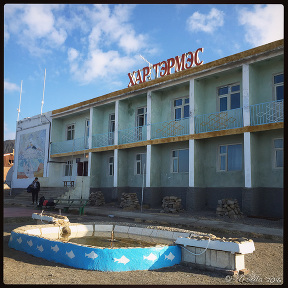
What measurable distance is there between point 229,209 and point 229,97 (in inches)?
237

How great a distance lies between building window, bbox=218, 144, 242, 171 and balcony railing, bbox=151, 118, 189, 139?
2.40 meters

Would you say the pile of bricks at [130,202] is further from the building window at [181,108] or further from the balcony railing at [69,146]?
the balcony railing at [69,146]

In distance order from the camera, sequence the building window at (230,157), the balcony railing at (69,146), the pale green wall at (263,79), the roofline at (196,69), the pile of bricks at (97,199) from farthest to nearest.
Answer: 1. the balcony railing at (69,146)
2. the pile of bricks at (97,199)
3. the building window at (230,157)
4. the pale green wall at (263,79)
5. the roofline at (196,69)

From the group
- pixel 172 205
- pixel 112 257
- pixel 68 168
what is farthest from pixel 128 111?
pixel 112 257

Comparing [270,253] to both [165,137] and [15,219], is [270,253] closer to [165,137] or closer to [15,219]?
[15,219]

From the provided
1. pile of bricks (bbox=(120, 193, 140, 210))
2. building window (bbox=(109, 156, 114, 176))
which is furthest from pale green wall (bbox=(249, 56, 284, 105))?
building window (bbox=(109, 156, 114, 176))

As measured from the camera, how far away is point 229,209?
14148 millimetres

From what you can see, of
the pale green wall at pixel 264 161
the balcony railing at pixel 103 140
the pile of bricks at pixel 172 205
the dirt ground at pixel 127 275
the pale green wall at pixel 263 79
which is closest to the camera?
the dirt ground at pixel 127 275

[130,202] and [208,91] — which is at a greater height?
[208,91]

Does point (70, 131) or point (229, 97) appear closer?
point (229, 97)

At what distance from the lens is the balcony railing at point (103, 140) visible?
73.2 ft

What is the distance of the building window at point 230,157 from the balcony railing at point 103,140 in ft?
27.8

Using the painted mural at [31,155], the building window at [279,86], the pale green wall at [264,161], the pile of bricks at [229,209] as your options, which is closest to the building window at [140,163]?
the pile of bricks at [229,209]

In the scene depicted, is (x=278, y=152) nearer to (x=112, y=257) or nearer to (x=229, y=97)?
(x=229, y=97)
